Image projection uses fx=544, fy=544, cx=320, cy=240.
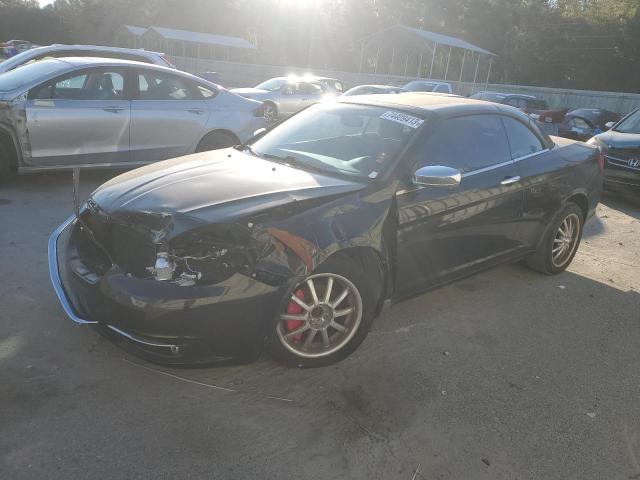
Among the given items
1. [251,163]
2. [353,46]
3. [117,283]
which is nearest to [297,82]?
[251,163]

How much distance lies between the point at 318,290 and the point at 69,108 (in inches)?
187

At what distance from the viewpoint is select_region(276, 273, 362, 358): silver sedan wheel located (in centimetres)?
303

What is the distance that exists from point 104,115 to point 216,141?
1.55m

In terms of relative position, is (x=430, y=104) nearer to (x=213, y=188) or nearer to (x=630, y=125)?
(x=213, y=188)

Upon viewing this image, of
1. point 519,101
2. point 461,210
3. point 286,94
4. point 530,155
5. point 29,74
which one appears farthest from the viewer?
point 519,101

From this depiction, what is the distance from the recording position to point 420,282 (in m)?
3.72

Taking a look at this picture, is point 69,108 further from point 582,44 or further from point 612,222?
point 582,44

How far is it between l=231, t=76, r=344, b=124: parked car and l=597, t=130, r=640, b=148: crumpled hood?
8.47 meters

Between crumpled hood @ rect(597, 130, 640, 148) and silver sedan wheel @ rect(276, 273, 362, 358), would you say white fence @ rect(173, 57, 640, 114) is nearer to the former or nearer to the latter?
crumpled hood @ rect(597, 130, 640, 148)

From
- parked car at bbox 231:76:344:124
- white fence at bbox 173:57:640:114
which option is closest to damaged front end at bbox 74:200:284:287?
parked car at bbox 231:76:344:124

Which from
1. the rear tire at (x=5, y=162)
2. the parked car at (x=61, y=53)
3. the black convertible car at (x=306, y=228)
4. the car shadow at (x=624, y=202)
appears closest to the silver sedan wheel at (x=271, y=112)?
the parked car at (x=61, y=53)

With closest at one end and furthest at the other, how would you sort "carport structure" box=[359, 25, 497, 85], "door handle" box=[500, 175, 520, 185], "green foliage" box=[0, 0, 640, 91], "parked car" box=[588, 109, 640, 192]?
"door handle" box=[500, 175, 520, 185] < "parked car" box=[588, 109, 640, 192] < "carport structure" box=[359, 25, 497, 85] < "green foliage" box=[0, 0, 640, 91]

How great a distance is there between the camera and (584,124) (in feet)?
48.7

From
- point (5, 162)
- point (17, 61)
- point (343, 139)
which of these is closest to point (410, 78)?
point (17, 61)
